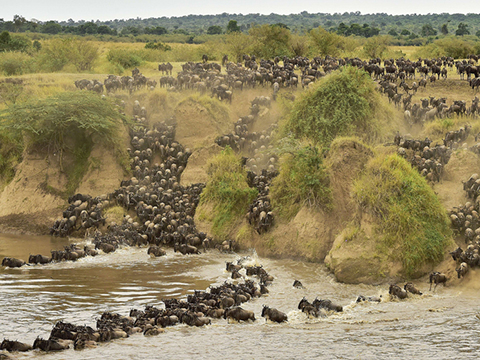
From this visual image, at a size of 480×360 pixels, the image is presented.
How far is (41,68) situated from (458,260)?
3020 cm

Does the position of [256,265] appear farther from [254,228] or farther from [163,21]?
[163,21]

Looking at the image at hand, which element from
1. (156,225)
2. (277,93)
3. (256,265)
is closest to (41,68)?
(277,93)

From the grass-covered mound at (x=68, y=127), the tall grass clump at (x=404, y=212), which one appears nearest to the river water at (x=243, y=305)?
the tall grass clump at (x=404, y=212)

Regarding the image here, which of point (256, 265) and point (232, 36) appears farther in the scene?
point (232, 36)

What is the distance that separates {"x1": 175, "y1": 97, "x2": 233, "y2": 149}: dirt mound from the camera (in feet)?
79.0

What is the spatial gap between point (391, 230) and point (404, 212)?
0.59 meters

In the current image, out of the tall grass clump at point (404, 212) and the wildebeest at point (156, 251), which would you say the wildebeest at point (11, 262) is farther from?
the tall grass clump at point (404, 212)

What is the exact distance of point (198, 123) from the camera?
79.7ft

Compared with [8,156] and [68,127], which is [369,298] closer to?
[68,127]

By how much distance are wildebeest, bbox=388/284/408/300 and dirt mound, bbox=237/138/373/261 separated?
3.26 meters

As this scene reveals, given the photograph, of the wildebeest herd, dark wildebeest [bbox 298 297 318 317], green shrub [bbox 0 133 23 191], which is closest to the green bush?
the wildebeest herd

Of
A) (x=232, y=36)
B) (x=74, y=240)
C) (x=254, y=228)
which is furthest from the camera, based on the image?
(x=232, y=36)

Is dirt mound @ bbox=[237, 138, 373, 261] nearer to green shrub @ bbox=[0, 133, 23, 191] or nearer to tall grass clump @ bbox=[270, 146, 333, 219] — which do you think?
tall grass clump @ bbox=[270, 146, 333, 219]

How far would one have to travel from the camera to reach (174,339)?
11.6 m
